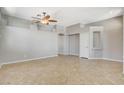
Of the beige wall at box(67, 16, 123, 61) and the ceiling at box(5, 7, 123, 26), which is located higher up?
the ceiling at box(5, 7, 123, 26)

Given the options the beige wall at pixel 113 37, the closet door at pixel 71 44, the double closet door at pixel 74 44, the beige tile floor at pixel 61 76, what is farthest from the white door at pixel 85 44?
the beige tile floor at pixel 61 76

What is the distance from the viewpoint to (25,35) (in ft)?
20.5

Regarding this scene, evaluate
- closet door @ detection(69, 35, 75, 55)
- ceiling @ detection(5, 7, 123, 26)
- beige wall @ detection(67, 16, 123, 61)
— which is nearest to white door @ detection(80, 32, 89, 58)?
beige wall @ detection(67, 16, 123, 61)

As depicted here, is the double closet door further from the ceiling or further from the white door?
the ceiling

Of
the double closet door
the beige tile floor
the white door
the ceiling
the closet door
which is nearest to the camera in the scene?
the beige tile floor

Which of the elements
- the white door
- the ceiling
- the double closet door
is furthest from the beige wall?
the double closet door

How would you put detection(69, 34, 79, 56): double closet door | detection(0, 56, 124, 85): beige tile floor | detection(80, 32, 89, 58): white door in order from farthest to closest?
detection(69, 34, 79, 56): double closet door → detection(80, 32, 89, 58): white door → detection(0, 56, 124, 85): beige tile floor

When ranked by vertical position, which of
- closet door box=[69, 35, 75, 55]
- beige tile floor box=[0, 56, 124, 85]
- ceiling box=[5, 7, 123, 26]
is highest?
ceiling box=[5, 7, 123, 26]

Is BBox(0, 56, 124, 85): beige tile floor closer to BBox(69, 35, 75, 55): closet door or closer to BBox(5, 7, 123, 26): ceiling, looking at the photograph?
BBox(5, 7, 123, 26): ceiling

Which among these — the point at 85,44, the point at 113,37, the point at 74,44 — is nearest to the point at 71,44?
the point at 74,44

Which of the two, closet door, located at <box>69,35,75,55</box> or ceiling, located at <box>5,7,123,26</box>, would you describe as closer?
ceiling, located at <box>5,7,123,26</box>
